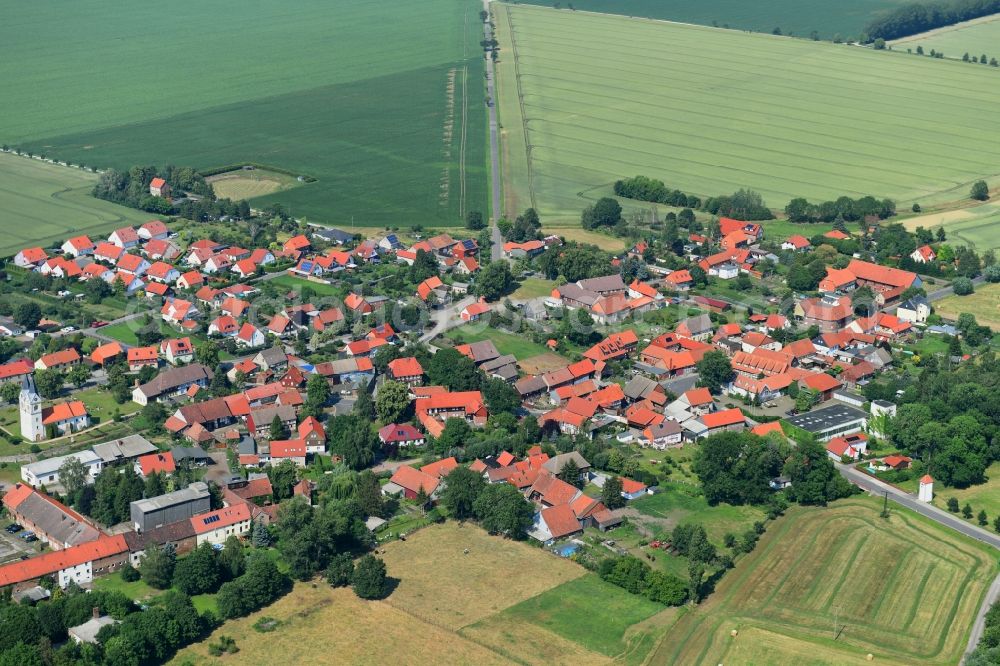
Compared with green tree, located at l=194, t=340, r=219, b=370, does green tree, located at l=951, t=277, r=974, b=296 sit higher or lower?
higher

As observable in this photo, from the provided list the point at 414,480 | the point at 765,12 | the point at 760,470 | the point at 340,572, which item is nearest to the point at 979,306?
the point at 760,470

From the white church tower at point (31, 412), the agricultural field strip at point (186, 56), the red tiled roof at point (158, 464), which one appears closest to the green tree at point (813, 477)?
the red tiled roof at point (158, 464)

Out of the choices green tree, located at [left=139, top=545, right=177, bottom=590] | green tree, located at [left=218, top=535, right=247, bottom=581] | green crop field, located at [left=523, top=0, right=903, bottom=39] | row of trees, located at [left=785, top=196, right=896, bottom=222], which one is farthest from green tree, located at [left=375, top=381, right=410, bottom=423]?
green crop field, located at [left=523, top=0, right=903, bottom=39]

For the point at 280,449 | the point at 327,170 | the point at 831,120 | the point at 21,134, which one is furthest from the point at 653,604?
the point at 21,134

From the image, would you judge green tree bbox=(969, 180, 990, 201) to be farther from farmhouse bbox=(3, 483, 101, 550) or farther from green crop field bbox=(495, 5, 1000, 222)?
farmhouse bbox=(3, 483, 101, 550)

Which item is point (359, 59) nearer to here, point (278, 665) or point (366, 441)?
point (366, 441)

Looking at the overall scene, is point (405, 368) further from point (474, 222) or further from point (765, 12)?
point (765, 12)

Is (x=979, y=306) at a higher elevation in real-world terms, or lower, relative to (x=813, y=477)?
higher
